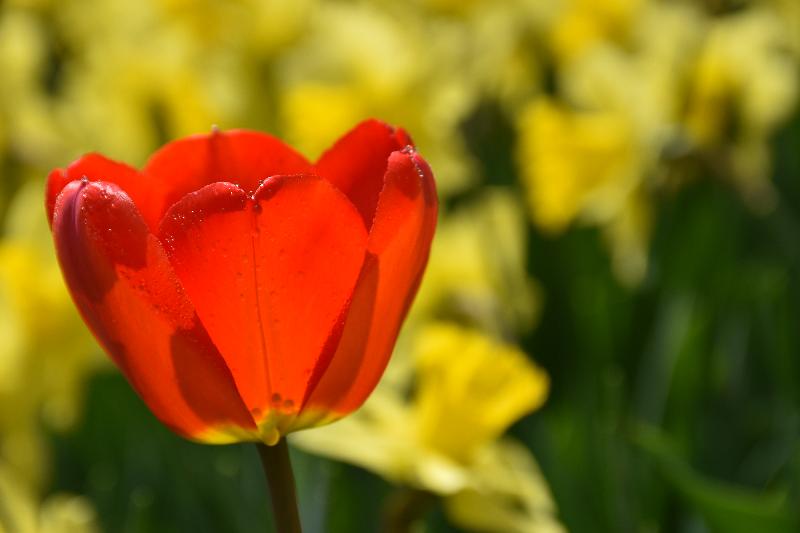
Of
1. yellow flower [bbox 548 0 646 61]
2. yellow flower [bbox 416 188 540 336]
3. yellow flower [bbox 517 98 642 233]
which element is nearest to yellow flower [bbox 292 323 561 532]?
yellow flower [bbox 416 188 540 336]

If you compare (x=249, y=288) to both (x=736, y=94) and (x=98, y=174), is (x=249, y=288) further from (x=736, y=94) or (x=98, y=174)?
(x=736, y=94)

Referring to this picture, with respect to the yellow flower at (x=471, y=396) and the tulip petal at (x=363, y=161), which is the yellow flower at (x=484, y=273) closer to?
the yellow flower at (x=471, y=396)

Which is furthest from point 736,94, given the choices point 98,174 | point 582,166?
point 98,174

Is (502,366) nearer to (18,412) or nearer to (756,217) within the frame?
(18,412)

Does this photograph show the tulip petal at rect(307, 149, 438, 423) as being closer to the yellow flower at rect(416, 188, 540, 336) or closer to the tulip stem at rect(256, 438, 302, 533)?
the tulip stem at rect(256, 438, 302, 533)

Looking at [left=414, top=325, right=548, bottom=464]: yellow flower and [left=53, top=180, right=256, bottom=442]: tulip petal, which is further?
[left=414, top=325, right=548, bottom=464]: yellow flower

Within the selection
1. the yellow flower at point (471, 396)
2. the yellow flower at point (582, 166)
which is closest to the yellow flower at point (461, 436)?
the yellow flower at point (471, 396)
